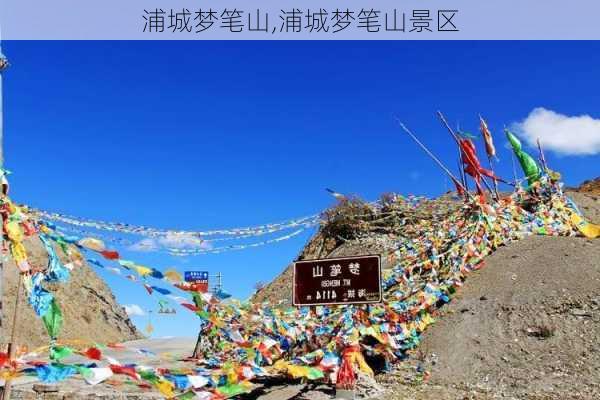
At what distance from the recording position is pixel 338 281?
36.8 feet

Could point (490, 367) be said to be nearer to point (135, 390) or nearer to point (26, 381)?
point (135, 390)

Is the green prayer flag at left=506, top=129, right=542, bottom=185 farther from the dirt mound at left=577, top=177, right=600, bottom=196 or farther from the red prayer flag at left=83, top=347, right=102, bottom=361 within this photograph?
the red prayer flag at left=83, top=347, right=102, bottom=361

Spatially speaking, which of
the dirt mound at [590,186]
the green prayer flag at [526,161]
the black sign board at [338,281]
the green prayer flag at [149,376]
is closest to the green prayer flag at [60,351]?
the green prayer flag at [149,376]

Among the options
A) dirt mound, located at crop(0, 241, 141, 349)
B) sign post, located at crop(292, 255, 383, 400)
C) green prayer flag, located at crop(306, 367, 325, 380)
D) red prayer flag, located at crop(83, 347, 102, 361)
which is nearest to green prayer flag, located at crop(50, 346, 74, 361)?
red prayer flag, located at crop(83, 347, 102, 361)

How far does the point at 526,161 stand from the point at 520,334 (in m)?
17.5

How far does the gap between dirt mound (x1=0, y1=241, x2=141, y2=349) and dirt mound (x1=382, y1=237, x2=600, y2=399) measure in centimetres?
1900

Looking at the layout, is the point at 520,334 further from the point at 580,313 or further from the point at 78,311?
the point at 78,311

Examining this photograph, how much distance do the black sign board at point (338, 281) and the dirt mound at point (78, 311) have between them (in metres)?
18.7

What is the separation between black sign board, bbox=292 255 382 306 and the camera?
10.9 meters

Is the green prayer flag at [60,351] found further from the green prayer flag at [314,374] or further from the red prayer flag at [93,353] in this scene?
the green prayer flag at [314,374]

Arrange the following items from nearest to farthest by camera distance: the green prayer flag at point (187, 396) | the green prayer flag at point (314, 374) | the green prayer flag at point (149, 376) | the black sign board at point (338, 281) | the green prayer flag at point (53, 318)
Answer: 1. the green prayer flag at point (149, 376)
2. the green prayer flag at point (187, 396)
3. the green prayer flag at point (53, 318)
4. the green prayer flag at point (314, 374)
5. the black sign board at point (338, 281)

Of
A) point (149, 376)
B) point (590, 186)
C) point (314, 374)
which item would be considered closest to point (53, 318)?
point (149, 376)

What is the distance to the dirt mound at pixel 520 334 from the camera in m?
11.7

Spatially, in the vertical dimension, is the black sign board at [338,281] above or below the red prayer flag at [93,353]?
above
